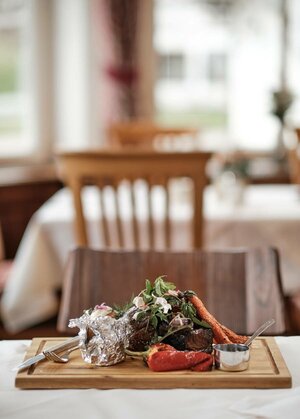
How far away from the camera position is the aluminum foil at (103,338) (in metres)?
1.37

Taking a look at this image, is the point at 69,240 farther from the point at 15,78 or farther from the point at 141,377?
the point at 15,78

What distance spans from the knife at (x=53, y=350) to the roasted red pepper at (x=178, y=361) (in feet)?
0.52

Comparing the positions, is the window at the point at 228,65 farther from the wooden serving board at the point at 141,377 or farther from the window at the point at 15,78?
the wooden serving board at the point at 141,377

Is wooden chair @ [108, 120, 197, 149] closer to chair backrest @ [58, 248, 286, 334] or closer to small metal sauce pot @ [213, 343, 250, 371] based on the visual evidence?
chair backrest @ [58, 248, 286, 334]

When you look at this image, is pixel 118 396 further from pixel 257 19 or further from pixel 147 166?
pixel 257 19

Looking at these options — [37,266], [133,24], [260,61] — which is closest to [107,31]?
[133,24]

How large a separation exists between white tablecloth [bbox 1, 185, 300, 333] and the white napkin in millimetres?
1799

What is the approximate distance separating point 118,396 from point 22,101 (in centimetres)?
424

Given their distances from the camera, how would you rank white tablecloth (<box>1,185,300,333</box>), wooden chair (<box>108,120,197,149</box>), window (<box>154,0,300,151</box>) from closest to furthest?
white tablecloth (<box>1,185,300,333</box>) → wooden chair (<box>108,120,197,149</box>) → window (<box>154,0,300,151</box>)

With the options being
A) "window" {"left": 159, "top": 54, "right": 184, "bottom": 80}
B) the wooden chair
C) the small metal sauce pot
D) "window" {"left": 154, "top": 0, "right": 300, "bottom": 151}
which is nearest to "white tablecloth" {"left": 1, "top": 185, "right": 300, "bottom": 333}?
the wooden chair

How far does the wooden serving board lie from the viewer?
1.32 meters

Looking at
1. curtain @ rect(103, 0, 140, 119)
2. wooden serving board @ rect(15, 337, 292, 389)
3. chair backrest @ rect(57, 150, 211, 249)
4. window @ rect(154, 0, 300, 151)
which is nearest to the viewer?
wooden serving board @ rect(15, 337, 292, 389)

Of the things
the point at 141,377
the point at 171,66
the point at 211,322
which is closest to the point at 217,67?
the point at 171,66

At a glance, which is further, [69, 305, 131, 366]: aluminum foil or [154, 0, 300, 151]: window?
[154, 0, 300, 151]: window
